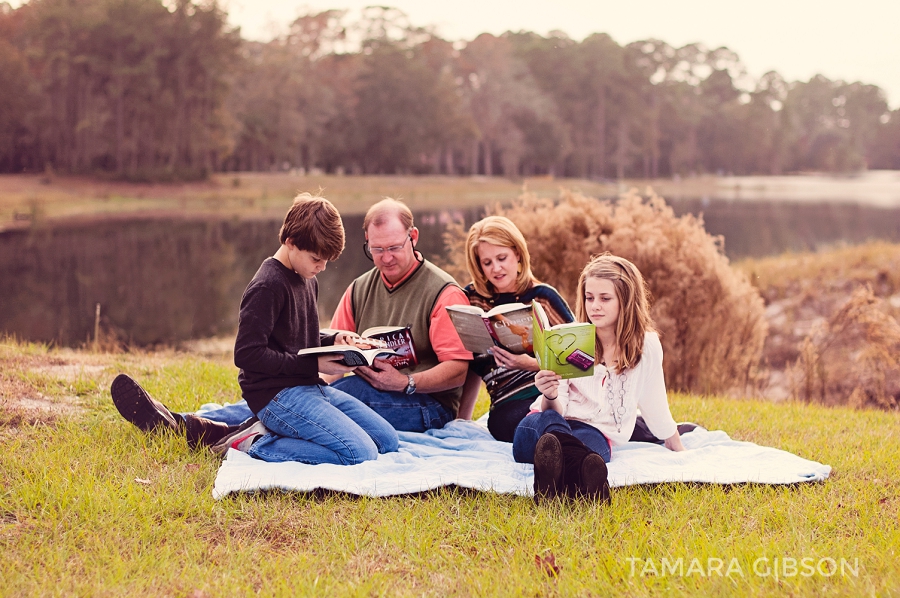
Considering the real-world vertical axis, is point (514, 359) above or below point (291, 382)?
above

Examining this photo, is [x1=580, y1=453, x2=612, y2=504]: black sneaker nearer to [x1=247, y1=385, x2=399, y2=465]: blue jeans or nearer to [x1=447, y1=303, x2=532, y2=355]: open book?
[x1=447, y1=303, x2=532, y2=355]: open book

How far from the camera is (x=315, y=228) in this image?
367 cm

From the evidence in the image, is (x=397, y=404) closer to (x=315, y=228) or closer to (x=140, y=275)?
(x=315, y=228)

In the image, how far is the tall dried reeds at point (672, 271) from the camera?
22.8 ft

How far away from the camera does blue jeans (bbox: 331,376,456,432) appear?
4.45 metres

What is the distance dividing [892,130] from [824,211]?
4331 cm

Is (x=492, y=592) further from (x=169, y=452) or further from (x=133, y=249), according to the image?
(x=133, y=249)

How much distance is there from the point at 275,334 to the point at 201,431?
0.71 m

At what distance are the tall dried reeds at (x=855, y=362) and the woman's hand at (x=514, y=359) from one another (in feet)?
14.1

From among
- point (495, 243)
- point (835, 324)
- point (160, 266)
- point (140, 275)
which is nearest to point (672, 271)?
point (835, 324)

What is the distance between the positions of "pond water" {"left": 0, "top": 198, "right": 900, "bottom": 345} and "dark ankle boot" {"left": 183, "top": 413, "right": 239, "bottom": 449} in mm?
2951

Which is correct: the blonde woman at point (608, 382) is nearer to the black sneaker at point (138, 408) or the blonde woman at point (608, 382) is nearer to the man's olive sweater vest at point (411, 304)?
the man's olive sweater vest at point (411, 304)

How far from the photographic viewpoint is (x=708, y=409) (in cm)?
544

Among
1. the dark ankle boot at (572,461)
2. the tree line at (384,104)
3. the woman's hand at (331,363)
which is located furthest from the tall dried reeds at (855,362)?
the tree line at (384,104)
